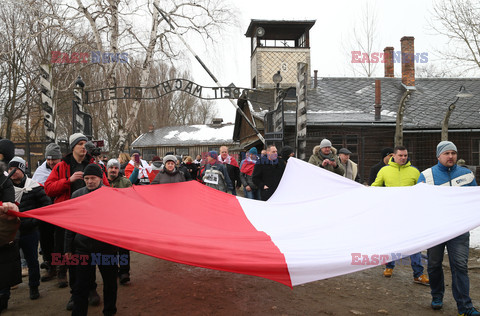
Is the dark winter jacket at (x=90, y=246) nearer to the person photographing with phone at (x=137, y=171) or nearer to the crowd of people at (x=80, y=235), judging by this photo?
the crowd of people at (x=80, y=235)

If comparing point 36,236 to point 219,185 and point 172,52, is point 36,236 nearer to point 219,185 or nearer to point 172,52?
point 219,185

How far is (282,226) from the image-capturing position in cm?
439

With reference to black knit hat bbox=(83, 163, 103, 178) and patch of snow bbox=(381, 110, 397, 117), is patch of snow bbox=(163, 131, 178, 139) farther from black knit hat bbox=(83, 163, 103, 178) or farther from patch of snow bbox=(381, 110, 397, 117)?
black knit hat bbox=(83, 163, 103, 178)

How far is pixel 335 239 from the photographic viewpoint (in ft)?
11.9

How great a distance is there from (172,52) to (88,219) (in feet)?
50.6

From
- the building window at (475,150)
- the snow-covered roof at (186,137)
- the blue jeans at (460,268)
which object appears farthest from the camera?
the snow-covered roof at (186,137)

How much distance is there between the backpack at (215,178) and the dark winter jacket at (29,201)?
3623mm

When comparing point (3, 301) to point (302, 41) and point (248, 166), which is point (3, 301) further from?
point (302, 41)

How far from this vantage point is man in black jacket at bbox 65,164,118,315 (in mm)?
3875

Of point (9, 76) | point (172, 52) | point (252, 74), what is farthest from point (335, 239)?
point (9, 76)

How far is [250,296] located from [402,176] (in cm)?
271

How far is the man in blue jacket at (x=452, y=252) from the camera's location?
162 inches

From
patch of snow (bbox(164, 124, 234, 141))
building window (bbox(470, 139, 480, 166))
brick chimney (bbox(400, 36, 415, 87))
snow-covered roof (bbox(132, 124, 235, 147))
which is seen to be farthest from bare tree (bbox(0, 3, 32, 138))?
building window (bbox(470, 139, 480, 166))

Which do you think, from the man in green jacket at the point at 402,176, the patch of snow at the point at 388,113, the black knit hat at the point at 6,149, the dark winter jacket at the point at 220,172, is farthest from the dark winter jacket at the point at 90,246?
the patch of snow at the point at 388,113
